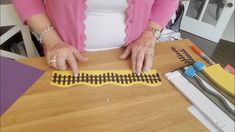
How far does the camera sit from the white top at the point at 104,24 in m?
0.77

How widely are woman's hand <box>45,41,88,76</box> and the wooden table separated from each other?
0.10 feet

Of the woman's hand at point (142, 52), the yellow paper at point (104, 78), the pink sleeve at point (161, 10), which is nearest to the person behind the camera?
the yellow paper at point (104, 78)

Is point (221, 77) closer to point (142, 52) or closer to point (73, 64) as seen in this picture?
point (142, 52)

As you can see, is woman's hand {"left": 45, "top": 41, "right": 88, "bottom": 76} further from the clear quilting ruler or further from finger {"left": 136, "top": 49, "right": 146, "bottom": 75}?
the clear quilting ruler

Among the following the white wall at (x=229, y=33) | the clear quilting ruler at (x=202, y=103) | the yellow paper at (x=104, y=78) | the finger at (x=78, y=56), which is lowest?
the white wall at (x=229, y=33)

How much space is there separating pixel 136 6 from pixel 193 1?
2031 millimetres

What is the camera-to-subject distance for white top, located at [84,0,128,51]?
2.54 feet

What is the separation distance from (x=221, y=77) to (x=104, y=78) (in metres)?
0.41

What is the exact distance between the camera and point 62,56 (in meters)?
0.73

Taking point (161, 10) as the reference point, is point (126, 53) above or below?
below

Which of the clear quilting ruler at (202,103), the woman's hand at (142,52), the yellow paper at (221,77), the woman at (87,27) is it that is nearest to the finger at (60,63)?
the woman at (87,27)

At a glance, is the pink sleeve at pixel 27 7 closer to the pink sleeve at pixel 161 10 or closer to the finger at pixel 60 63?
the finger at pixel 60 63

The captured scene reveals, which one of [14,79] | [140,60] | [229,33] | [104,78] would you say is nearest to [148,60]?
[140,60]

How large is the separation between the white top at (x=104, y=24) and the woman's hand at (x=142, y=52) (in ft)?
0.19
